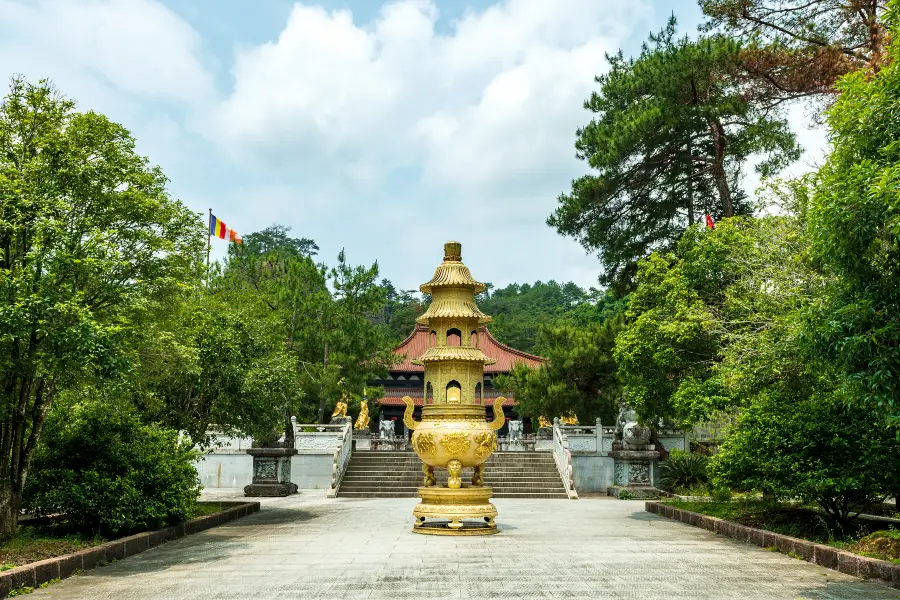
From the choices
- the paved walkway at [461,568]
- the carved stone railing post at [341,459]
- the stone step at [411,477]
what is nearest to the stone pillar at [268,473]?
the carved stone railing post at [341,459]

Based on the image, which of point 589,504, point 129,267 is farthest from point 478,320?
point 589,504

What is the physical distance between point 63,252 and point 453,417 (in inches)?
225

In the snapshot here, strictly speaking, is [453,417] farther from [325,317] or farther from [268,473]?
[325,317]

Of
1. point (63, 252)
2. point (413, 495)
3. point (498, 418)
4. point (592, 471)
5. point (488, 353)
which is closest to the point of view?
point (63, 252)

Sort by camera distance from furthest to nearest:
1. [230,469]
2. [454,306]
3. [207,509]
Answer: [230,469] < [207,509] < [454,306]

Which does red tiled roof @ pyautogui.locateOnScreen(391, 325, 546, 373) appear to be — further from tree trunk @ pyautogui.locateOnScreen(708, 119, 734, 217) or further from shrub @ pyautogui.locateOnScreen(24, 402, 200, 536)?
shrub @ pyautogui.locateOnScreen(24, 402, 200, 536)

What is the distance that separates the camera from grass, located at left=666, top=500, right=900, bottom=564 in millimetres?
7621

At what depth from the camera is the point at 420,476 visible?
20047mm

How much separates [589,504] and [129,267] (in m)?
12.2

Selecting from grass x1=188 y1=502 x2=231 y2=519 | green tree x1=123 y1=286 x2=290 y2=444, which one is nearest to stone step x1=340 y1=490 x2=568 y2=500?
grass x1=188 y1=502 x2=231 y2=519

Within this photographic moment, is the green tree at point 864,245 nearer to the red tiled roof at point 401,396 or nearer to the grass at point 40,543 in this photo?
the grass at point 40,543

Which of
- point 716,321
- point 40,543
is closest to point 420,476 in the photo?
point 716,321

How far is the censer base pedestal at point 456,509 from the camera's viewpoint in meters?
10.4

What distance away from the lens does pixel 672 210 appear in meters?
19.8
